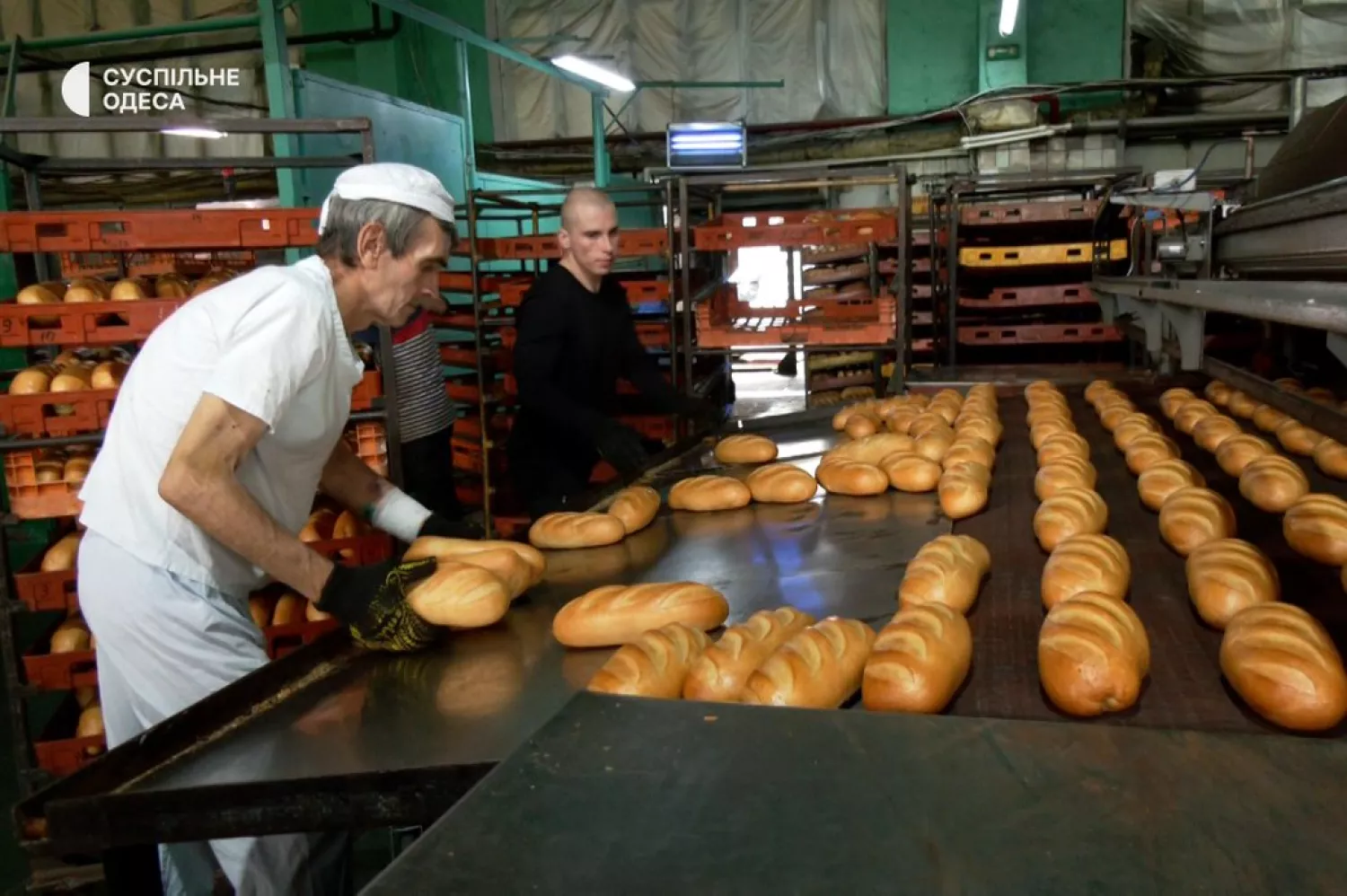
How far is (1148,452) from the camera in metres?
2.68

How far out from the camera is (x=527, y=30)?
1058cm

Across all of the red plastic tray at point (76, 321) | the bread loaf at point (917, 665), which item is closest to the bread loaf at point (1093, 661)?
the bread loaf at point (917, 665)

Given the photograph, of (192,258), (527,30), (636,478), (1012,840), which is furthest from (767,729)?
(527,30)

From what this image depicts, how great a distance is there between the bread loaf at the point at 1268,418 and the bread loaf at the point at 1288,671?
191 centimetres

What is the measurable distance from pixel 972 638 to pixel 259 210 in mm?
2555

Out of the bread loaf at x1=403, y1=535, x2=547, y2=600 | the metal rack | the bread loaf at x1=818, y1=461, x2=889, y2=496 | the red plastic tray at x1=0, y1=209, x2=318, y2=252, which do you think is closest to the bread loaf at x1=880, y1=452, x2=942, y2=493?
the bread loaf at x1=818, y1=461, x2=889, y2=496

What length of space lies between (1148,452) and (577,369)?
2125mm

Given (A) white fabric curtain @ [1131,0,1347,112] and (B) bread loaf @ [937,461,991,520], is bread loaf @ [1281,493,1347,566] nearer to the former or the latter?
(B) bread loaf @ [937,461,991,520]

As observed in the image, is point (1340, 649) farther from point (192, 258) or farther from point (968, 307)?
point (968, 307)

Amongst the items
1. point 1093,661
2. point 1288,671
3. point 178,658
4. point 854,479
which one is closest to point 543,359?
point 854,479

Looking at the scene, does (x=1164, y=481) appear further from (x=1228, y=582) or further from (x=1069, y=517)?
(x=1228, y=582)

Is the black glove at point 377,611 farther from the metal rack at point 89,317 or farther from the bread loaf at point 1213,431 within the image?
the bread loaf at point 1213,431

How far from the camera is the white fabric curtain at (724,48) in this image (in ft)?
33.1

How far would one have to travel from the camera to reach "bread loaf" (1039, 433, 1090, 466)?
2.70 meters
